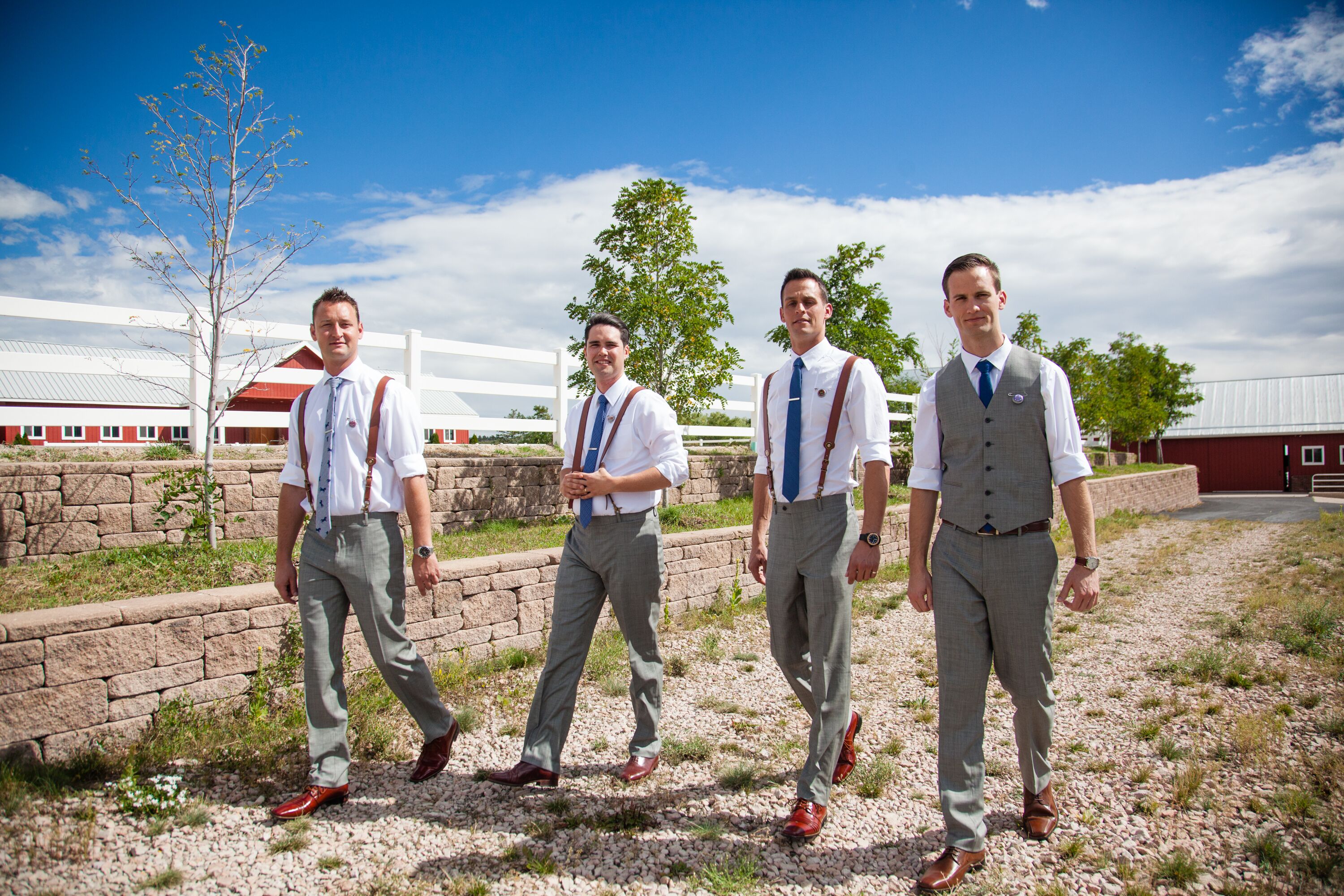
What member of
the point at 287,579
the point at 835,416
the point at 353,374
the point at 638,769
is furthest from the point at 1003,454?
the point at 287,579

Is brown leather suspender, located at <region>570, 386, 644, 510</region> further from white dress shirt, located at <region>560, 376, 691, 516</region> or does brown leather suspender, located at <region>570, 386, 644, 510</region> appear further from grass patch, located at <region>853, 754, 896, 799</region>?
grass patch, located at <region>853, 754, 896, 799</region>

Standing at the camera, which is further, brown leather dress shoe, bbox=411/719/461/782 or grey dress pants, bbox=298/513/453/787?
brown leather dress shoe, bbox=411/719/461/782

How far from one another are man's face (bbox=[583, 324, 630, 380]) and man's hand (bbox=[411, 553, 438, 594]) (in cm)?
111

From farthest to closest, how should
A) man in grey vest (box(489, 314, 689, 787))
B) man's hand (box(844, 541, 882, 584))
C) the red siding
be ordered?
the red siding < man in grey vest (box(489, 314, 689, 787)) < man's hand (box(844, 541, 882, 584))

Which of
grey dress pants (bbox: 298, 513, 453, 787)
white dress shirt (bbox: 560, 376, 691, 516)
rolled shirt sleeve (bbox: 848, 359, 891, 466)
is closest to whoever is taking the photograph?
rolled shirt sleeve (bbox: 848, 359, 891, 466)

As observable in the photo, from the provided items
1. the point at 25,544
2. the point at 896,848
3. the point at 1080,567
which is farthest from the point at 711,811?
the point at 25,544

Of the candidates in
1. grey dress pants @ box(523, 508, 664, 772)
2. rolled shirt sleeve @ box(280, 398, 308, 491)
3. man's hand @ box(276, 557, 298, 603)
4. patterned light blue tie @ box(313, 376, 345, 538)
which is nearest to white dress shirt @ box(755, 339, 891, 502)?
grey dress pants @ box(523, 508, 664, 772)

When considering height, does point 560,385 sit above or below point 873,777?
above

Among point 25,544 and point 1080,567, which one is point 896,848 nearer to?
point 1080,567

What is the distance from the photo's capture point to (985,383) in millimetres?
2705

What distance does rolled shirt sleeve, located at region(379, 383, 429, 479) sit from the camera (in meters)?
3.18

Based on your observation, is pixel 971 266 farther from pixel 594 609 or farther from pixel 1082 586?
pixel 594 609

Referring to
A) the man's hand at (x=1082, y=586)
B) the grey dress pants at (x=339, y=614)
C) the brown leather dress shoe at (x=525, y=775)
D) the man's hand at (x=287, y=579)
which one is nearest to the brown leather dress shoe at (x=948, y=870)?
the man's hand at (x=1082, y=586)

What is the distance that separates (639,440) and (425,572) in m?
1.10
